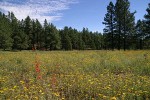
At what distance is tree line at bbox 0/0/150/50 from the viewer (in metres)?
39.4

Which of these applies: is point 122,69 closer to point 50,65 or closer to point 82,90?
point 50,65

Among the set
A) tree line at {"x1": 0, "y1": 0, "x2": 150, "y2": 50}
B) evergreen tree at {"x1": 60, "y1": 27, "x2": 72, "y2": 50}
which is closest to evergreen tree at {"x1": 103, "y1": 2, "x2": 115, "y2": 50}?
tree line at {"x1": 0, "y1": 0, "x2": 150, "y2": 50}

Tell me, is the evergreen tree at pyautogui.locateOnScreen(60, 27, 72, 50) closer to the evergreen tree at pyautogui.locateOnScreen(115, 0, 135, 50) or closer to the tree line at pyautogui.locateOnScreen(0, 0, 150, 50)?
the tree line at pyautogui.locateOnScreen(0, 0, 150, 50)

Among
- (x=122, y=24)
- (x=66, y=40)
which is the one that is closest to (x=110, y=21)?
(x=122, y=24)

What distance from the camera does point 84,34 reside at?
85312 mm

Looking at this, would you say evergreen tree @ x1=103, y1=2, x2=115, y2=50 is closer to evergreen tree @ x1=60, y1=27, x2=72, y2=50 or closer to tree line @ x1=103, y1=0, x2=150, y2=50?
tree line @ x1=103, y1=0, x2=150, y2=50

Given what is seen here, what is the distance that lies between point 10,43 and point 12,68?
42583 millimetres

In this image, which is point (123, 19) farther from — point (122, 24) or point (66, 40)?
point (66, 40)

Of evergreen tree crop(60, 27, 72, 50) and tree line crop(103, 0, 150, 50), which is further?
evergreen tree crop(60, 27, 72, 50)

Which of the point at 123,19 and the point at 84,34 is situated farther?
the point at 84,34

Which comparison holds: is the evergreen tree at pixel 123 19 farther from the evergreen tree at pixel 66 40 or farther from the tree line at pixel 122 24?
the evergreen tree at pixel 66 40

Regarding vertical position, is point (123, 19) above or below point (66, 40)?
above

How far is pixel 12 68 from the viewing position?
1184cm

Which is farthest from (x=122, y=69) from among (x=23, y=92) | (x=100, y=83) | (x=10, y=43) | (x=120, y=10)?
(x=10, y=43)
